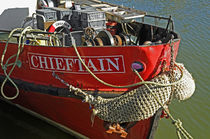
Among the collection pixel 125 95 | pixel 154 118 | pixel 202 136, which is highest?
pixel 125 95

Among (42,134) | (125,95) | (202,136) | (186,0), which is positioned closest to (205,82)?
(202,136)

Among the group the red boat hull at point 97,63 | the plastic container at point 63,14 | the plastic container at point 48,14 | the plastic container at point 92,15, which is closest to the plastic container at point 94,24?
the plastic container at point 92,15

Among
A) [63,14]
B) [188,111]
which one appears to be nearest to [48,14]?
[63,14]

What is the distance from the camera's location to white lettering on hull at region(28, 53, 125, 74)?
377cm

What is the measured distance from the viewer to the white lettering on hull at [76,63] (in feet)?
12.4

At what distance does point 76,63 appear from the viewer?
3.96 m

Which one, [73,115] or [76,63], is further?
[73,115]

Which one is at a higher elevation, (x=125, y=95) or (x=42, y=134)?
(x=125, y=95)

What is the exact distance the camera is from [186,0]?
64.0ft

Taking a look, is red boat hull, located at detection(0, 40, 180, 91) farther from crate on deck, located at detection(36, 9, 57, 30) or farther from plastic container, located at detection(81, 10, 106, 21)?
plastic container, located at detection(81, 10, 106, 21)

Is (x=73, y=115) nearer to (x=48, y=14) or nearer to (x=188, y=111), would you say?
(x=48, y=14)

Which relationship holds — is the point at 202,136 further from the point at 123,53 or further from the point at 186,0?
the point at 186,0

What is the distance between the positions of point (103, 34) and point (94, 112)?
61.3 inches

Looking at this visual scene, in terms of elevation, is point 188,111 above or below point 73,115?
below
